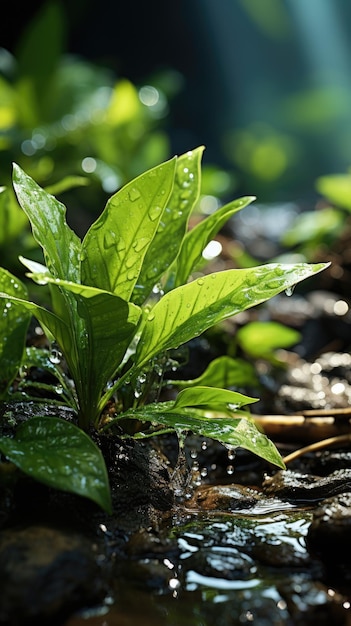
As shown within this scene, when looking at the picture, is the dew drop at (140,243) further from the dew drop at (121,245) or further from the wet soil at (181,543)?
the wet soil at (181,543)

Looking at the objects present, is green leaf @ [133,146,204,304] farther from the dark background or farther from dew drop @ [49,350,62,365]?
the dark background

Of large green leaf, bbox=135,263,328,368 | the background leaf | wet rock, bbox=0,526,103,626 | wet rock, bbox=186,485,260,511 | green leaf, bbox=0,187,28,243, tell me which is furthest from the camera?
the background leaf

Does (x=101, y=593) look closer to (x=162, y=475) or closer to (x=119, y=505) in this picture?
(x=119, y=505)

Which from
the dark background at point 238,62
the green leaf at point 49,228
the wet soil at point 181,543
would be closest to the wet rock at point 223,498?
the wet soil at point 181,543

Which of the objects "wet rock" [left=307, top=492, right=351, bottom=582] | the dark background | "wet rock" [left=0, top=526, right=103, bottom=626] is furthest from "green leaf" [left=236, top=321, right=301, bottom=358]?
the dark background

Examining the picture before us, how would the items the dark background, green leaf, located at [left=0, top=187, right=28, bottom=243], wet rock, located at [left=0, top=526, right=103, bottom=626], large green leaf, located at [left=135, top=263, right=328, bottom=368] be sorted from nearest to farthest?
wet rock, located at [left=0, top=526, right=103, bottom=626] < large green leaf, located at [left=135, top=263, right=328, bottom=368] < green leaf, located at [left=0, top=187, right=28, bottom=243] < the dark background

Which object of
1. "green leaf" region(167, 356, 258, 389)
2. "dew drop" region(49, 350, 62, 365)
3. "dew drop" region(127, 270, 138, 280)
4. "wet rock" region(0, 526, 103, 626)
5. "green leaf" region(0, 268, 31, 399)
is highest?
"dew drop" region(127, 270, 138, 280)

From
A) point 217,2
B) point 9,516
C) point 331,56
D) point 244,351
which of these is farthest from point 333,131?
point 9,516
